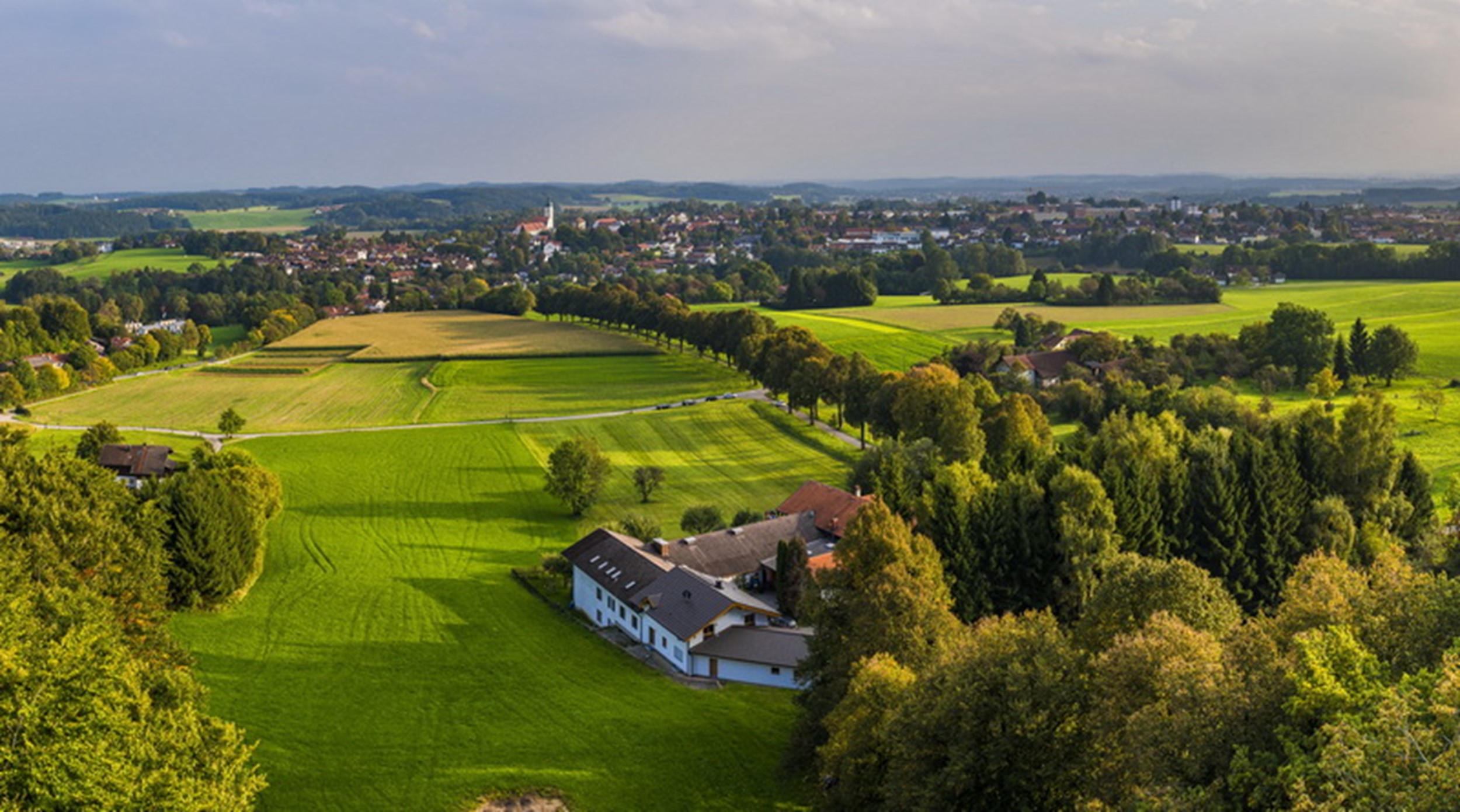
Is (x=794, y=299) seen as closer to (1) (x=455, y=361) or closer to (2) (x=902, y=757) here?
(1) (x=455, y=361)

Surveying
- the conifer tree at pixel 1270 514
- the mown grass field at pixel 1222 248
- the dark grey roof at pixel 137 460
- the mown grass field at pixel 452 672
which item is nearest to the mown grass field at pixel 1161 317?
the mown grass field at pixel 1222 248

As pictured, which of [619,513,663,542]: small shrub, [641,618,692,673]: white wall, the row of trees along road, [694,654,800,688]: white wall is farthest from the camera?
[619,513,663,542]: small shrub

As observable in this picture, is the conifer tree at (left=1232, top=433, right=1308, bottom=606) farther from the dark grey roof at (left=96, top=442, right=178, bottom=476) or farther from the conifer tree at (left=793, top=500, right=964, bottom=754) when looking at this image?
the dark grey roof at (left=96, top=442, right=178, bottom=476)

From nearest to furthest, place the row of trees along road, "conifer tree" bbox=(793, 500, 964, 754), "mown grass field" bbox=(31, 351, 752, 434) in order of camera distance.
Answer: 1. the row of trees along road
2. "conifer tree" bbox=(793, 500, 964, 754)
3. "mown grass field" bbox=(31, 351, 752, 434)

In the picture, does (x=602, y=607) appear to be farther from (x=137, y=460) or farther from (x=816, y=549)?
(x=137, y=460)

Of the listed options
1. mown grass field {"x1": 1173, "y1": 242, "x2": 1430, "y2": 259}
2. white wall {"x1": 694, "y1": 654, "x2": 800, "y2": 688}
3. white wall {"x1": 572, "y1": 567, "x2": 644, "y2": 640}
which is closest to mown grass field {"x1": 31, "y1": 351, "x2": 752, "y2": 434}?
white wall {"x1": 572, "y1": 567, "x2": 644, "y2": 640}

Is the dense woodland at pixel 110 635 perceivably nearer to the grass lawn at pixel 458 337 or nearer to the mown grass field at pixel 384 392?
the mown grass field at pixel 384 392
